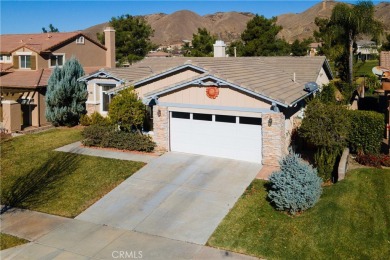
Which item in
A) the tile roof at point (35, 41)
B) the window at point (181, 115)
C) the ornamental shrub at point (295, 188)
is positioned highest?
the tile roof at point (35, 41)

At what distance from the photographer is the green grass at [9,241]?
1116 centimetres

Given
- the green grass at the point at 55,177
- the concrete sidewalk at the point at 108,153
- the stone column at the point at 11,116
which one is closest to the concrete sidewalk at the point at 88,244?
the green grass at the point at 55,177

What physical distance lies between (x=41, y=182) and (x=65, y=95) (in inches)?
402

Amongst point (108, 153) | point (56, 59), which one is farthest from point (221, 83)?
point (56, 59)

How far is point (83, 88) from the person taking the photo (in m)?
25.7

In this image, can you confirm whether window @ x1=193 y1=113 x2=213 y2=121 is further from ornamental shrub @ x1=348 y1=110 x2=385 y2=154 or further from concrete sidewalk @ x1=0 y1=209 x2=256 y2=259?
concrete sidewalk @ x1=0 y1=209 x2=256 y2=259

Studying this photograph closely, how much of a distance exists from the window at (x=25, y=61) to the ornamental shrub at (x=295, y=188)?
937 inches

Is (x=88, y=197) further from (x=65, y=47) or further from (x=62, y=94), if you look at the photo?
(x=65, y=47)

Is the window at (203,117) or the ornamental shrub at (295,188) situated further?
the window at (203,117)

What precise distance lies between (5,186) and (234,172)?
929 centimetres

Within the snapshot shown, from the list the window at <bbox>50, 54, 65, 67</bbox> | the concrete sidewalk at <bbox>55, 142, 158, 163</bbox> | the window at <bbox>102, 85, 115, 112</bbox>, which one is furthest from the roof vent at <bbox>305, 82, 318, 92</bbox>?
the window at <bbox>50, 54, 65, 67</bbox>

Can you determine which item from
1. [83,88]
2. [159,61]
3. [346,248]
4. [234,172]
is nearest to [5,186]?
[234,172]

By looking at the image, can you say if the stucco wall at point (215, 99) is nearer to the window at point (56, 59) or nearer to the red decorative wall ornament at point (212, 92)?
the red decorative wall ornament at point (212, 92)

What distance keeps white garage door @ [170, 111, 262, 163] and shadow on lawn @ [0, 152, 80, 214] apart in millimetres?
4907
